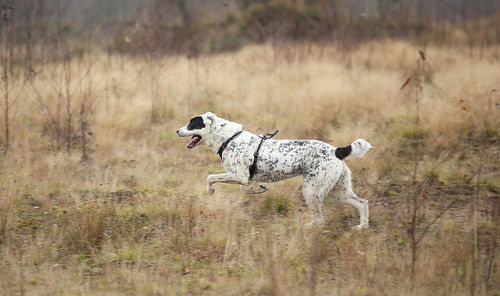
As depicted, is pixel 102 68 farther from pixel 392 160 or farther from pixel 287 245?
pixel 287 245

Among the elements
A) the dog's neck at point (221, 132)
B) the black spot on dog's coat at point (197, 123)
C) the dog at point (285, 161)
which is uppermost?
the black spot on dog's coat at point (197, 123)

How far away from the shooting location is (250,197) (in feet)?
19.5

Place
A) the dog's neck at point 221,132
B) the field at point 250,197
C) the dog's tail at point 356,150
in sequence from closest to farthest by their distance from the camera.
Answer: the field at point 250,197, the dog's tail at point 356,150, the dog's neck at point 221,132

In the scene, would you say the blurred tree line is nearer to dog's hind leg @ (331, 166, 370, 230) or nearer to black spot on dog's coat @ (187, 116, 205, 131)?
black spot on dog's coat @ (187, 116, 205, 131)

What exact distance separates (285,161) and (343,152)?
644 millimetres

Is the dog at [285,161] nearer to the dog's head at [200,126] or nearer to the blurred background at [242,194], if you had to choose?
the dog's head at [200,126]

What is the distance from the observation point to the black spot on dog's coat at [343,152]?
4699 millimetres

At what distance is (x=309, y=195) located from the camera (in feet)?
15.9

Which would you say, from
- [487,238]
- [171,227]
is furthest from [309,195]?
[487,238]

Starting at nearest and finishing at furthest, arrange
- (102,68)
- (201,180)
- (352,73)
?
(201,180), (352,73), (102,68)

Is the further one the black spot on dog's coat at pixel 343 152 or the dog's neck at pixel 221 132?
the dog's neck at pixel 221 132

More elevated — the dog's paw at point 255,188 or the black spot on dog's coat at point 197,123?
the black spot on dog's coat at point 197,123

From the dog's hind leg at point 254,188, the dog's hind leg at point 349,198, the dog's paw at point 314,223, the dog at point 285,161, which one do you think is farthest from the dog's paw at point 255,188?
the dog's hind leg at point 349,198

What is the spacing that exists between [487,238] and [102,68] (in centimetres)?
1127
